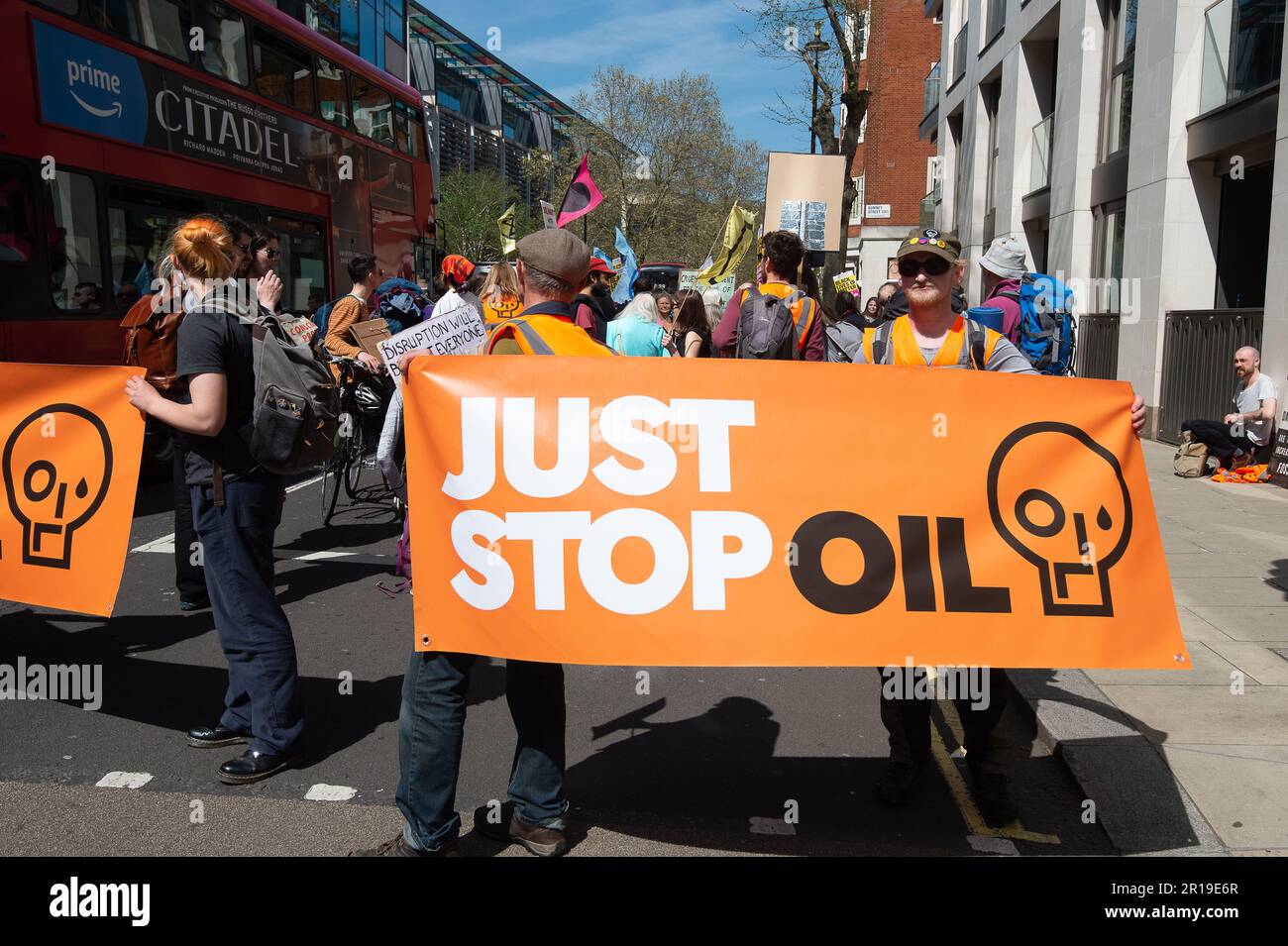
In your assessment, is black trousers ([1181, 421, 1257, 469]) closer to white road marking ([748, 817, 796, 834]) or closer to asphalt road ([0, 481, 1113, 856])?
asphalt road ([0, 481, 1113, 856])

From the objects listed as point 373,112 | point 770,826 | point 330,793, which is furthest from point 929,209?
point 330,793

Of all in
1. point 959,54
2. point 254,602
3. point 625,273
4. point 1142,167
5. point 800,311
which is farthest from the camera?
point 959,54

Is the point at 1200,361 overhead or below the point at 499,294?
below

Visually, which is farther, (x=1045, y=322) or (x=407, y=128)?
(x=407, y=128)

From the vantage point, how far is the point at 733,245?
13844 mm

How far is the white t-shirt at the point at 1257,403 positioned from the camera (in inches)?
418

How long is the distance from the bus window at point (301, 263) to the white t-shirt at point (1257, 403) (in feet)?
36.0

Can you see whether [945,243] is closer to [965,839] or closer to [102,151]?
[965,839]

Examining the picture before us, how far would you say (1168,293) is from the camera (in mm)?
13633

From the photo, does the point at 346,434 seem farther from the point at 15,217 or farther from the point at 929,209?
the point at 929,209

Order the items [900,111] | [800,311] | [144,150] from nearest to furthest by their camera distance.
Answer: [800,311], [144,150], [900,111]

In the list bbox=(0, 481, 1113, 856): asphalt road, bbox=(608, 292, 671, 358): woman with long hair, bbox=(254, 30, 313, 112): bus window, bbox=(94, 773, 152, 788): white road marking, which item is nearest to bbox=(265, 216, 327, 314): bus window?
bbox=(254, 30, 313, 112): bus window

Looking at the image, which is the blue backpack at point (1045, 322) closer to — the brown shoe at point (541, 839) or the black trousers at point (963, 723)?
the black trousers at point (963, 723)

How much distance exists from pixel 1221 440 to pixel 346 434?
913cm
